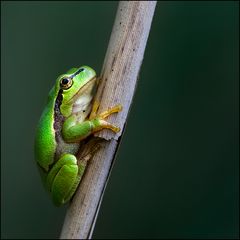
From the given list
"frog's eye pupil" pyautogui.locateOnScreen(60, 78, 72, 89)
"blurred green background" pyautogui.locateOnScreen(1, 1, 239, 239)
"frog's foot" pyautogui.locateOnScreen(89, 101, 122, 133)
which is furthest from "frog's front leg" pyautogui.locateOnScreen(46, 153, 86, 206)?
"blurred green background" pyautogui.locateOnScreen(1, 1, 239, 239)

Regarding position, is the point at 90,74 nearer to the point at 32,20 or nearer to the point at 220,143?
the point at 220,143

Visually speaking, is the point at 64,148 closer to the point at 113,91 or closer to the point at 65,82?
the point at 65,82

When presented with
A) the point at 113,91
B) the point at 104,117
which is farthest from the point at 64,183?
the point at 113,91

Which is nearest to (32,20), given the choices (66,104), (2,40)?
(2,40)

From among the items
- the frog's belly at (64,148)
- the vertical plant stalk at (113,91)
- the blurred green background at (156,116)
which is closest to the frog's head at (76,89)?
the frog's belly at (64,148)

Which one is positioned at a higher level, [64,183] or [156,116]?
[64,183]

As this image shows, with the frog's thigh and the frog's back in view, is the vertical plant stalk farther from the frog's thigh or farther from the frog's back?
the frog's back
